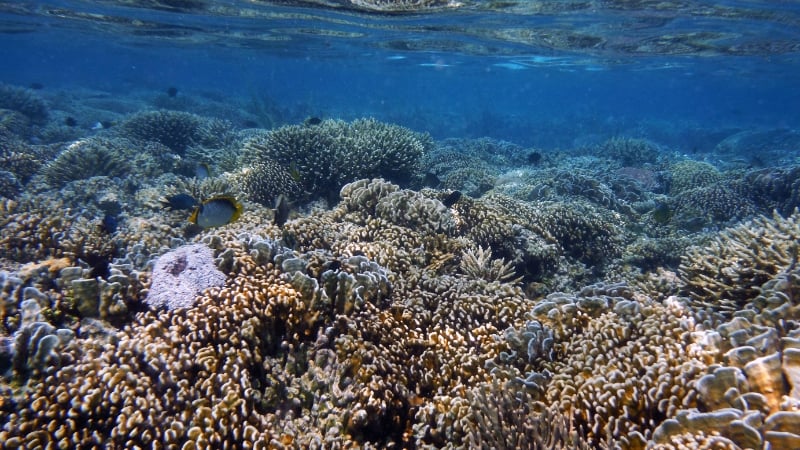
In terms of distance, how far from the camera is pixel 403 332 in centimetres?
430

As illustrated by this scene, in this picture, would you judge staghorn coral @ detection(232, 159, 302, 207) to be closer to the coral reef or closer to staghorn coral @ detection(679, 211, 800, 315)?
the coral reef

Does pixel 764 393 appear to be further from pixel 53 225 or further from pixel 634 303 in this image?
pixel 53 225

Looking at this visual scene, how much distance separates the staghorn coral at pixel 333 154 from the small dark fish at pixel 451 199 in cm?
273

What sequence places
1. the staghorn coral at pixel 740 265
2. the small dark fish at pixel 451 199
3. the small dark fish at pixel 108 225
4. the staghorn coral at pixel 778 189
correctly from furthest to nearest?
the staghorn coral at pixel 778 189 → the small dark fish at pixel 451 199 → the small dark fish at pixel 108 225 → the staghorn coral at pixel 740 265

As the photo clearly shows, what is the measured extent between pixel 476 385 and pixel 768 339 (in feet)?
7.50

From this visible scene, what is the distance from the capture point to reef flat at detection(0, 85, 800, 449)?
300cm

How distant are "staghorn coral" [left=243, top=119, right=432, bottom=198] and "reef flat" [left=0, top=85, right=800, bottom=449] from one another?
6.04ft

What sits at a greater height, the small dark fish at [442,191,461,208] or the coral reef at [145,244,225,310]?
the coral reef at [145,244,225,310]

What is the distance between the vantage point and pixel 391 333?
4.25 metres

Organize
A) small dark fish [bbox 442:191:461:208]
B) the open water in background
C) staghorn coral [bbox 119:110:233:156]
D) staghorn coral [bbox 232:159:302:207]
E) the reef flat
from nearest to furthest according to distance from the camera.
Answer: the reef flat
small dark fish [bbox 442:191:461:208]
staghorn coral [bbox 232:159:302:207]
staghorn coral [bbox 119:110:233:156]
the open water in background

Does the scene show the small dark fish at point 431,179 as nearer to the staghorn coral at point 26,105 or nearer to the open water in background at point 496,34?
the open water in background at point 496,34

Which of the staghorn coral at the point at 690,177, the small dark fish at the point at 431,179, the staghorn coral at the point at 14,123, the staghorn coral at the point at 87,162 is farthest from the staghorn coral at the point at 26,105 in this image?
the staghorn coral at the point at 690,177

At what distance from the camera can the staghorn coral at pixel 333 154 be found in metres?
9.26

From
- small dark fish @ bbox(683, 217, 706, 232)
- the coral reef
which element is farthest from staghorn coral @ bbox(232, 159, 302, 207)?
small dark fish @ bbox(683, 217, 706, 232)
